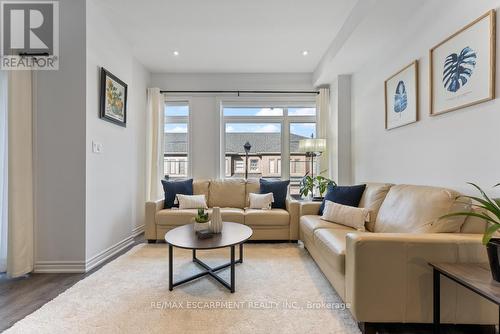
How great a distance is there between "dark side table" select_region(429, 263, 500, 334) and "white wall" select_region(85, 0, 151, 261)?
9.65 feet

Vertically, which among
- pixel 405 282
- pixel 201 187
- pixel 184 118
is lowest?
pixel 405 282

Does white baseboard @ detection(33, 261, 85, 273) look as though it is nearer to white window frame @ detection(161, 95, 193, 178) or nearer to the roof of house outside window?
white window frame @ detection(161, 95, 193, 178)

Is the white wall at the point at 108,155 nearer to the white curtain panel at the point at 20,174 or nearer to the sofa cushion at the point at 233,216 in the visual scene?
the white curtain panel at the point at 20,174

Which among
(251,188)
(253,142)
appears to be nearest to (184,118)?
(253,142)

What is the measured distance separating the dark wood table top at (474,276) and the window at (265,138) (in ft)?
10.5

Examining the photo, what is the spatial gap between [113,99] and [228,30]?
164 cm

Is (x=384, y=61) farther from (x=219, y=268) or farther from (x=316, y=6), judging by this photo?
(x=219, y=268)

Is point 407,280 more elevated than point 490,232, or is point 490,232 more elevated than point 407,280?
point 490,232

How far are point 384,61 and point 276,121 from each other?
2.01m

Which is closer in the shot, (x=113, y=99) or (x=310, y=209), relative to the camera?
(x=113, y=99)

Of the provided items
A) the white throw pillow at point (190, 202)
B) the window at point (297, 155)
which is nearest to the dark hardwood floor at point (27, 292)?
the white throw pillow at point (190, 202)

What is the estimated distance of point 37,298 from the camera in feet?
6.46

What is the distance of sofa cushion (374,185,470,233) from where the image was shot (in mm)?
1696

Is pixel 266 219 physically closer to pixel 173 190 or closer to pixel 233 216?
pixel 233 216
